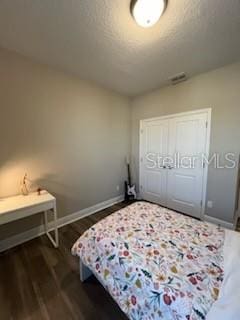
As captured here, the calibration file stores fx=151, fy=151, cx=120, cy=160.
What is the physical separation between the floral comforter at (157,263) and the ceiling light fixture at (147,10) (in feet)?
6.64

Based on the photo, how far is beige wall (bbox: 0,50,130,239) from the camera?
6.75 feet

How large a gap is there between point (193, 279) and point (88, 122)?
8.82ft

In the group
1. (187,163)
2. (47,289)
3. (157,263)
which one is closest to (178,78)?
(187,163)

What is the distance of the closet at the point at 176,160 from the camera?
2.75 m

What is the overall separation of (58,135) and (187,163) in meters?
2.43

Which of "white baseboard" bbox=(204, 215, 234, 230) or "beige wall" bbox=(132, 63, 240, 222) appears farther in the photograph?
"white baseboard" bbox=(204, 215, 234, 230)

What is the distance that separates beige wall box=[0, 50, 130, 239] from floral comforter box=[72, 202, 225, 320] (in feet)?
4.45

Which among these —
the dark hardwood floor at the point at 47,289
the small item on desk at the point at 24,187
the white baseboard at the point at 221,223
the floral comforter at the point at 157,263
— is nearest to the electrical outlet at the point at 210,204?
the white baseboard at the point at 221,223

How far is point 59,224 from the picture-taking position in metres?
2.63

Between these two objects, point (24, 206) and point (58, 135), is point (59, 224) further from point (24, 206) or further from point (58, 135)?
point (58, 135)

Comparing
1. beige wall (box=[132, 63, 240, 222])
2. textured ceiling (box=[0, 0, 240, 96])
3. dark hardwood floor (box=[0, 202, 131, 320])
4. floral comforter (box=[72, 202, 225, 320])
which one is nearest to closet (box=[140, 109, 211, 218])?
beige wall (box=[132, 63, 240, 222])

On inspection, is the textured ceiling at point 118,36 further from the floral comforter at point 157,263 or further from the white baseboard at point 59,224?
the white baseboard at point 59,224

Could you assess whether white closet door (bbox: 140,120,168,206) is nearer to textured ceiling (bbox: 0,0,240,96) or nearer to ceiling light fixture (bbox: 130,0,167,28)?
textured ceiling (bbox: 0,0,240,96)

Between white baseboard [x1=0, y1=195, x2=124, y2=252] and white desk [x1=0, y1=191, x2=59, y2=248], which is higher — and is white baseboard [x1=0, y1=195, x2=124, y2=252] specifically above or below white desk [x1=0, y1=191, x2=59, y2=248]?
below
